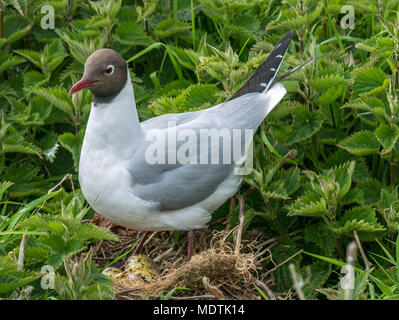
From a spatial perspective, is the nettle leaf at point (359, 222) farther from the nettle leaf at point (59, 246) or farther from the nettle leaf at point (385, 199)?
the nettle leaf at point (59, 246)

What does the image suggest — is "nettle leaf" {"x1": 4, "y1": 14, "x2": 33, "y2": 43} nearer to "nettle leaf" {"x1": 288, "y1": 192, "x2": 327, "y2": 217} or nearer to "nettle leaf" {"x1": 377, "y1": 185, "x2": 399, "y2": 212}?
"nettle leaf" {"x1": 288, "y1": 192, "x2": 327, "y2": 217}

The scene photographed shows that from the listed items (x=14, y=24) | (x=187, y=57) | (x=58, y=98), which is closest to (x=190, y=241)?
(x=58, y=98)

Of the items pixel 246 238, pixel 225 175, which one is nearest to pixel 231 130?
pixel 225 175

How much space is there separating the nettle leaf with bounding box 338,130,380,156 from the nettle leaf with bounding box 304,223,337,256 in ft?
1.43

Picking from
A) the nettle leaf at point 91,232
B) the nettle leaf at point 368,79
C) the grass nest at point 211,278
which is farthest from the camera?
the nettle leaf at point 368,79

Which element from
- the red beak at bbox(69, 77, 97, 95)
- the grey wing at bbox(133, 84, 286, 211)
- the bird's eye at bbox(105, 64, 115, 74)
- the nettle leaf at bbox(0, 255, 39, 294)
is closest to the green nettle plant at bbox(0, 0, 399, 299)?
the nettle leaf at bbox(0, 255, 39, 294)

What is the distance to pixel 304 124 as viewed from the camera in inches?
148

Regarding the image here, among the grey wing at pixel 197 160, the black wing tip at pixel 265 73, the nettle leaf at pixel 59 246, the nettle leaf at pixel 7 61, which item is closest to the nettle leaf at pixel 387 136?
the grey wing at pixel 197 160

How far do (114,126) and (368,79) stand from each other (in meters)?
1.48

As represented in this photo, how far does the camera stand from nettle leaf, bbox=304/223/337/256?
3.52m

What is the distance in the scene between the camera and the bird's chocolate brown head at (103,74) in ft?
10.8

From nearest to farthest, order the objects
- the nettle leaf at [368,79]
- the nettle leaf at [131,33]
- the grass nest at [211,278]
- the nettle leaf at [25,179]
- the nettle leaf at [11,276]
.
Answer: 1. the nettle leaf at [11,276]
2. the grass nest at [211,278]
3. the nettle leaf at [368,79]
4. the nettle leaf at [25,179]
5. the nettle leaf at [131,33]

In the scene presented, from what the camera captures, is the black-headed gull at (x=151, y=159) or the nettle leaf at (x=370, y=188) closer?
the black-headed gull at (x=151, y=159)
